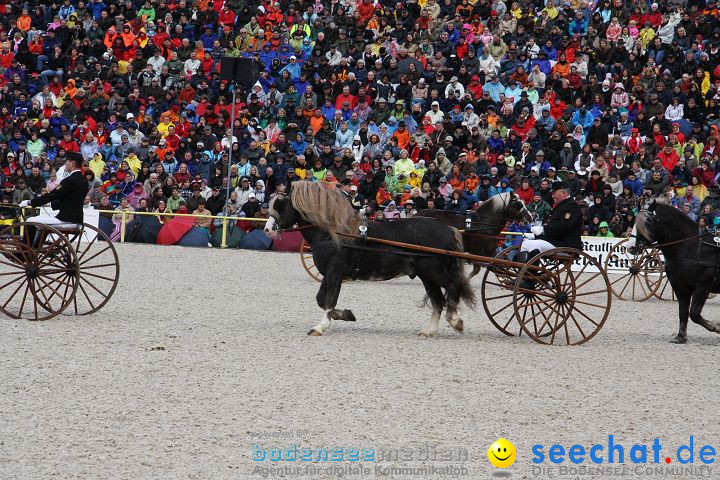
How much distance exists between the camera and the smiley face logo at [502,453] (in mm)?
6785

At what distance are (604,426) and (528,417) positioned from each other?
0.53 m

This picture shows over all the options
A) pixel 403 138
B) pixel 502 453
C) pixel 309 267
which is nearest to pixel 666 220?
pixel 502 453

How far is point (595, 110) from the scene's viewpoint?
2341 cm

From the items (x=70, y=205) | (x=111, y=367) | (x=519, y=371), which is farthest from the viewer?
(x=70, y=205)

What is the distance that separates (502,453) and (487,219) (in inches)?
359

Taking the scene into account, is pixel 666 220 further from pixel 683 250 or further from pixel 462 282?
pixel 462 282

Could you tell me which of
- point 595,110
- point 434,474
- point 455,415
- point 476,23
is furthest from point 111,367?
point 476,23

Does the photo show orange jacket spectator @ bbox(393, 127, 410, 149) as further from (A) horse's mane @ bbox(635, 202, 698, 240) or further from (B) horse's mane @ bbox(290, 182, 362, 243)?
(B) horse's mane @ bbox(290, 182, 362, 243)

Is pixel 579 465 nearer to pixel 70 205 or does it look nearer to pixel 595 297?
pixel 70 205

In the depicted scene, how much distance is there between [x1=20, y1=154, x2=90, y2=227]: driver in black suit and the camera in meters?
12.1

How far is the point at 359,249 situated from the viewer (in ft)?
38.7

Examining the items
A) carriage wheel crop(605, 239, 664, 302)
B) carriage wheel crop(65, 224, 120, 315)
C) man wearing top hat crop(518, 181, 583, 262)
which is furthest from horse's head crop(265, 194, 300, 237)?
carriage wheel crop(605, 239, 664, 302)

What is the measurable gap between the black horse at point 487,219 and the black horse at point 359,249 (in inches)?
141

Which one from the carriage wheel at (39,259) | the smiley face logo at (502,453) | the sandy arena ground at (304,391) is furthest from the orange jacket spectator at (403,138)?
the smiley face logo at (502,453)
